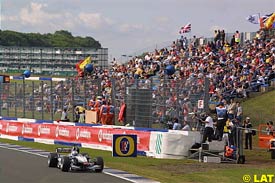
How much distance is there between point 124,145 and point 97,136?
5.98 metres

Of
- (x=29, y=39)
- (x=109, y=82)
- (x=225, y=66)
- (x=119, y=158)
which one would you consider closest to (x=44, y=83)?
(x=109, y=82)

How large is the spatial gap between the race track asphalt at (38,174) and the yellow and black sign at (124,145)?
2025 millimetres

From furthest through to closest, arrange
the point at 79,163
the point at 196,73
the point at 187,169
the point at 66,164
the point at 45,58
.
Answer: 1. the point at 45,58
2. the point at 196,73
3. the point at 187,169
4. the point at 79,163
5. the point at 66,164

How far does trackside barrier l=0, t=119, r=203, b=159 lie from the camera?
2158 cm

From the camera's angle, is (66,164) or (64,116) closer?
(66,164)

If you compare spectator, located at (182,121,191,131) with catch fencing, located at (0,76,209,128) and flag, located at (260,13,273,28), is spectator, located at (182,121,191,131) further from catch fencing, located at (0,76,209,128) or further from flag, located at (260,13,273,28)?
flag, located at (260,13,273,28)

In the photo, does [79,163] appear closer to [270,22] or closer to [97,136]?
[97,136]

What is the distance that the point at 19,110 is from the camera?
33.6 metres

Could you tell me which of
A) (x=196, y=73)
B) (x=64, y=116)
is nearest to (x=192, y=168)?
(x=64, y=116)

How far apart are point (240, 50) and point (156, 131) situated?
14561 millimetres

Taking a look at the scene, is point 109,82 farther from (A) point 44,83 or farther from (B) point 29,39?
(B) point 29,39

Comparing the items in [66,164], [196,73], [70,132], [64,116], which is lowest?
[66,164]

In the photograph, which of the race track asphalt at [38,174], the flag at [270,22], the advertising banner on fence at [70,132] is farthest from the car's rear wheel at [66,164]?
the flag at [270,22]

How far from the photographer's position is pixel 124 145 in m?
19.8
